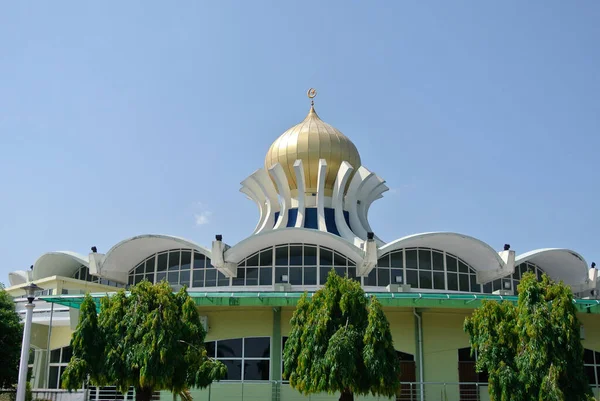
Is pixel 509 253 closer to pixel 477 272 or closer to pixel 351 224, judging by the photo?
pixel 477 272

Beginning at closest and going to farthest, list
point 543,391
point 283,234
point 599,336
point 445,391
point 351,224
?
point 543,391, point 445,391, point 599,336, point 283,234, point 351,224

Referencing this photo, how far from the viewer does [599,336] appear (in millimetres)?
27984

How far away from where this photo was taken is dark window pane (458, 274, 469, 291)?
3359 centimetres

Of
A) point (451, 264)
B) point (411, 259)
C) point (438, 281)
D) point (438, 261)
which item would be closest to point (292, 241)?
point (411, 259)

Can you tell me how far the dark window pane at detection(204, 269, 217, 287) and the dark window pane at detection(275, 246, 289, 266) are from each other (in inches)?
126

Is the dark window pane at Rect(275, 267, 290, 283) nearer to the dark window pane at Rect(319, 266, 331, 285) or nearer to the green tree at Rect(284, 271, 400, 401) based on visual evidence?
the dark window pane at Rect(319, 266, 331, 285)

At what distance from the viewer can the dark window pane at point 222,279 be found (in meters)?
33.2

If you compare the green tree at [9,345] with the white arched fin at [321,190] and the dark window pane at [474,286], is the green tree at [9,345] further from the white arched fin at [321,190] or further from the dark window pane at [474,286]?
the dark window pane at [474,286]

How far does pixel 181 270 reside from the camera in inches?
1346

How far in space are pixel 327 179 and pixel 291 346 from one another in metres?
18.7

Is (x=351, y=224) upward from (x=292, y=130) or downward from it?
downward

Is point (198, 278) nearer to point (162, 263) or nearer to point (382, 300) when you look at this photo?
point (162, 263)


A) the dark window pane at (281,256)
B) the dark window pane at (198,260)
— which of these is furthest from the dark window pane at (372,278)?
the dark window pane at (198,260)

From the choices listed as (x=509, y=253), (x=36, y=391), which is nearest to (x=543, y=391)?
(x=509, y=253)
